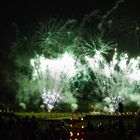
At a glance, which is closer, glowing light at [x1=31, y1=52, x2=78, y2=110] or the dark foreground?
the dark foreground

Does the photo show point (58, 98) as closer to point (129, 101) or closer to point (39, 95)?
point (39, 95)

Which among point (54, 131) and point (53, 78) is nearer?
point (54, 131)

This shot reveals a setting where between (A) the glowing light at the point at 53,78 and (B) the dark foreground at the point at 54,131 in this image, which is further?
(A) the glowing light at the point at 53,78

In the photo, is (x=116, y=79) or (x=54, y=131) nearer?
(x=54, y=131)

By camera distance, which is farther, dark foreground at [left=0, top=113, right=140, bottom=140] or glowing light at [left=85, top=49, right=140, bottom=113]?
glowing light at [left=85, top=49, right=140, bottom=113]

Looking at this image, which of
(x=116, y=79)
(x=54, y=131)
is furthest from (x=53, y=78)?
(x=54, y=131)

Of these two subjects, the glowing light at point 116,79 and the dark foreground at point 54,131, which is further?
the glowing light at point 116,79

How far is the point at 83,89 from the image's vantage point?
62.0m

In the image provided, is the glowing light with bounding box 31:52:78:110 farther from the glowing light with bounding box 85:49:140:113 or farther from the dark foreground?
the dark foreground

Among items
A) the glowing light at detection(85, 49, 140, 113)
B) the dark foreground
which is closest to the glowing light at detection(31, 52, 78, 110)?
the glowing light at detection(85, 49, 140, 113)

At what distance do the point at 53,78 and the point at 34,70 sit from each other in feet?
17.0

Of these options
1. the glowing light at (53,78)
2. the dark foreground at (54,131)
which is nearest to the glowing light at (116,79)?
the glowing light at (53,78)

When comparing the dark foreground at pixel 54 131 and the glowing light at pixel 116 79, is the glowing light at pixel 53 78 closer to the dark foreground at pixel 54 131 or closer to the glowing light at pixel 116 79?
the glowing light at pixel 116 79

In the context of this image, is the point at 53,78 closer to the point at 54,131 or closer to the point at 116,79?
the point at 116,79
